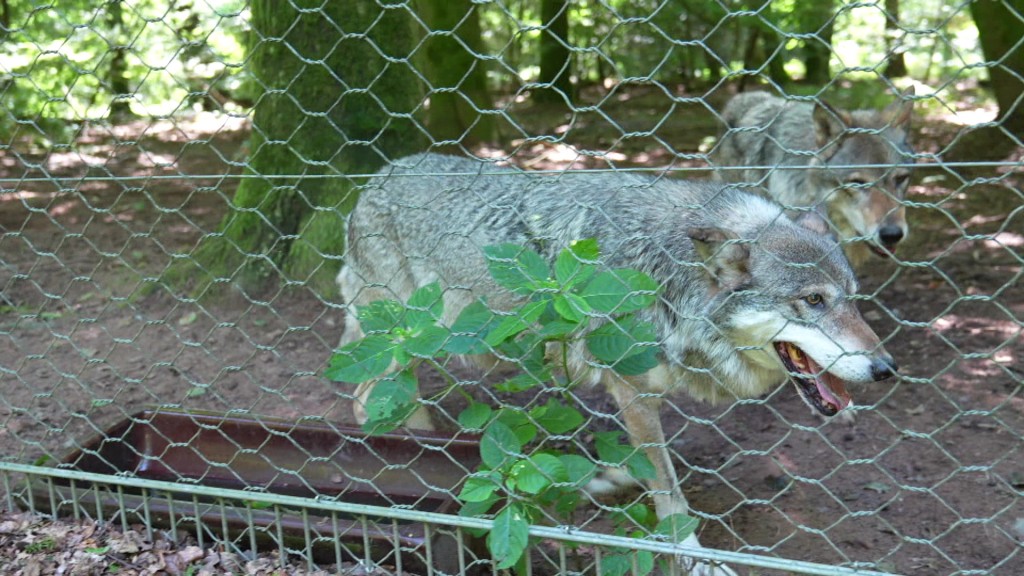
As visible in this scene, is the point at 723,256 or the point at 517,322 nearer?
the point at 517,322

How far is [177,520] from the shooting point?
382cm

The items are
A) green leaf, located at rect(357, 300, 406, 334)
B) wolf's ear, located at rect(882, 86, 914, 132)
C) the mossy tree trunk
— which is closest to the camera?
green leaf, located at rect(357, 300, 406, 334)

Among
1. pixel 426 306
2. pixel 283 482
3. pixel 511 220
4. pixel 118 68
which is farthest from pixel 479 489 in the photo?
pixel 118 68

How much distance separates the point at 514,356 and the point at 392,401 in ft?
1.41

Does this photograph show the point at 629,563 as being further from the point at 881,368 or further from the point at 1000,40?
the point at 1000,40

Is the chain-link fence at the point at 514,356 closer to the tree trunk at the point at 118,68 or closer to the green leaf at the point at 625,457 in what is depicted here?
the green leaf at the point at 625,457

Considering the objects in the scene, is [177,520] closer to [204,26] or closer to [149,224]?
[149,224]

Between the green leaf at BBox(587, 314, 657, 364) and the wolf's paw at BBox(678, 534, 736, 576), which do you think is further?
the wolf's paw at BBox(678, 534, 736, 576)

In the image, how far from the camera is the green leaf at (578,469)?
3000mm

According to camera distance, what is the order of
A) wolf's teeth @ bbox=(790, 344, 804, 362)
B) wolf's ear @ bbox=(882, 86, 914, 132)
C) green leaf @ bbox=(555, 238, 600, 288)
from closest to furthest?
green leaf @ bbox=(555, 238, 600, 288), wolf's teeth @ bbox=(790, 344, 804, 362), wolf's ear @ bbox=(882, 86, 914, 132)

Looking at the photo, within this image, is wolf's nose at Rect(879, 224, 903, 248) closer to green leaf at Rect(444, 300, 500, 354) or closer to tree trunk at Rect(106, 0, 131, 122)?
green leaf at Rect(444, 300, 500, 354)

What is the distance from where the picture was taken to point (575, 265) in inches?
114

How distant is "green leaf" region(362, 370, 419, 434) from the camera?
10.0 feet

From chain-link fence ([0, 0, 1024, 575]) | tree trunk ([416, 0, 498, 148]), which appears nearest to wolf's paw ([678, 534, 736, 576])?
chain-link fence ([0, 0, 1024, 575])
